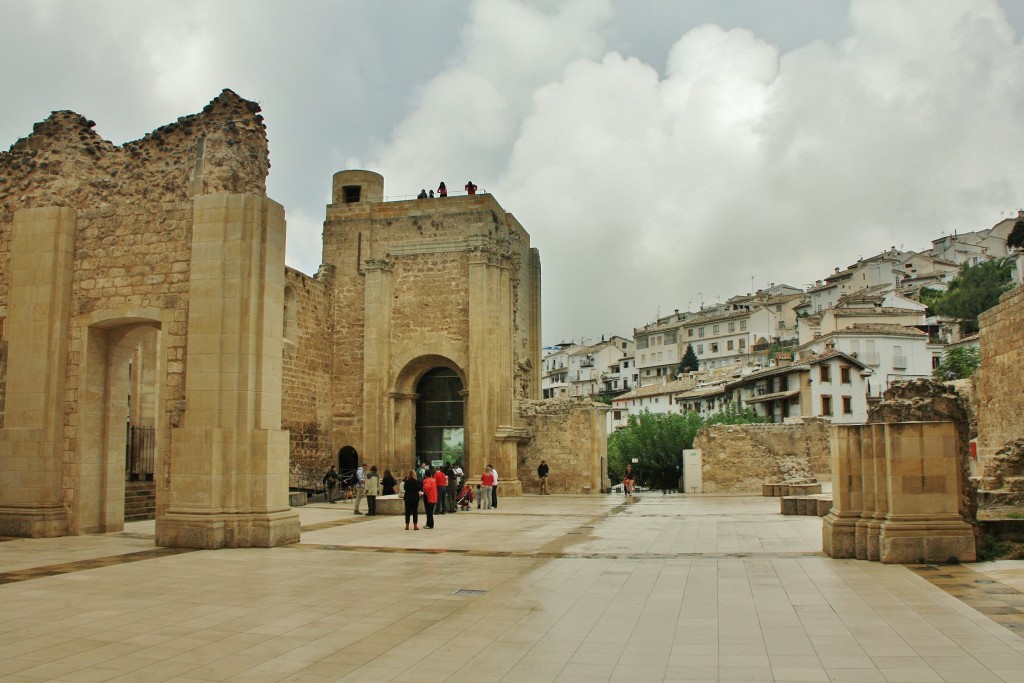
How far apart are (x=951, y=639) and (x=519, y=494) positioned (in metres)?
22.3

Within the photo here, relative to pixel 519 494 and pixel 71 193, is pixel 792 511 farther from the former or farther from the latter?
pixel 71 193

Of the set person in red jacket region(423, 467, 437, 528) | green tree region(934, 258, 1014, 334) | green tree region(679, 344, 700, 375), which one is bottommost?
person in red jacket region(423, 467, 437, 528)

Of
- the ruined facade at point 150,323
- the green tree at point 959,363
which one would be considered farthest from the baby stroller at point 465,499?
the green tree at point 959,363

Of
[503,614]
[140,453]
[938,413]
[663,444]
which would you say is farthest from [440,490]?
[663,444]

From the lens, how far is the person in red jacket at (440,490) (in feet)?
65.4

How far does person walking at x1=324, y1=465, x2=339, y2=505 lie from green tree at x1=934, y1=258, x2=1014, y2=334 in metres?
56.9

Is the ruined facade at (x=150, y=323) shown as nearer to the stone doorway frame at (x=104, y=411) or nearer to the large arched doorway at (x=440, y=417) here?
the stone doorway frame at (x=104, y=411)

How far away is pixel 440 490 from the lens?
66.8 feet

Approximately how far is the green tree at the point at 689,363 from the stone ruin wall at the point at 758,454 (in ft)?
183

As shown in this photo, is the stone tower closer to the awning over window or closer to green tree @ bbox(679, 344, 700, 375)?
the awning over window

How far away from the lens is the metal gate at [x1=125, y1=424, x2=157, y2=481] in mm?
19734

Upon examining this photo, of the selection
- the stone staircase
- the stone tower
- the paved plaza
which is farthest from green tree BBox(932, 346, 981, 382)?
the stone staircase

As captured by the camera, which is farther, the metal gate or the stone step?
the metal gate

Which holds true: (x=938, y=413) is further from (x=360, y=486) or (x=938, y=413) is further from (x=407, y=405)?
(x=407, y=405)
